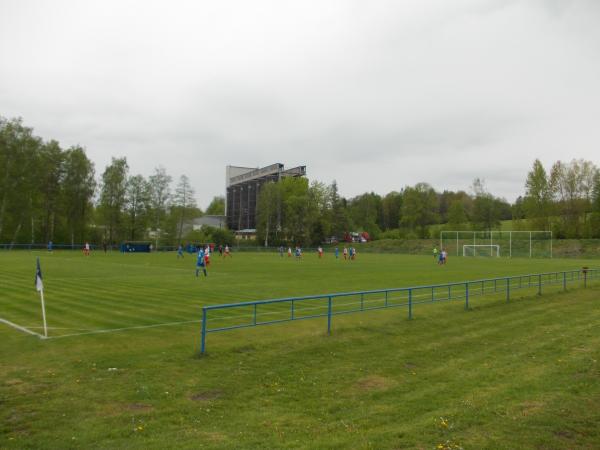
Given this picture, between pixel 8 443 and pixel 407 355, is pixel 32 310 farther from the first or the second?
pixel 407 355

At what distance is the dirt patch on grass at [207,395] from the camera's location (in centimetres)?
779

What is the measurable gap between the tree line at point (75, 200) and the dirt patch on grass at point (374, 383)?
230 ft

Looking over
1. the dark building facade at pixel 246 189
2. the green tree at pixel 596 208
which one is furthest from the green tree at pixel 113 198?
the green tree at pixel 596 208

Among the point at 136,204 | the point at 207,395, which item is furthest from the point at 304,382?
the point at 136,204

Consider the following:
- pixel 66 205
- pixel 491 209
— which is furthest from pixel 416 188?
pixel 66 205

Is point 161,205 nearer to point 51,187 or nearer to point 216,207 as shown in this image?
point 51,187

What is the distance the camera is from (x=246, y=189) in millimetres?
118500

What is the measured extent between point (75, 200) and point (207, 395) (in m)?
77.3

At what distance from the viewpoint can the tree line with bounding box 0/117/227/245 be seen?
218ft

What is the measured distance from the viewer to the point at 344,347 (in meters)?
11.6

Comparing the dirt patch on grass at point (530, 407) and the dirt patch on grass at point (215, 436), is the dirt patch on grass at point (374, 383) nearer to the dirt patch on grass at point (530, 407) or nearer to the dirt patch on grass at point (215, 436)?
the dirt patch on grass at point (530, 407)

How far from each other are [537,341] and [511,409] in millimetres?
5961

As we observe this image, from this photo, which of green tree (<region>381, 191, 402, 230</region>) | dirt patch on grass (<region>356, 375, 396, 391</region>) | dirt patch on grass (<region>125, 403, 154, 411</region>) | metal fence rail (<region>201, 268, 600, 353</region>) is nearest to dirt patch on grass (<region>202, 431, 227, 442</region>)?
dirt patch on grass (<region>125, 403, 154, 411</region>)

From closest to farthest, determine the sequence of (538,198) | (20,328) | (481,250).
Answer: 1. (20,328)
2. (481,250)
3. (538,198)
